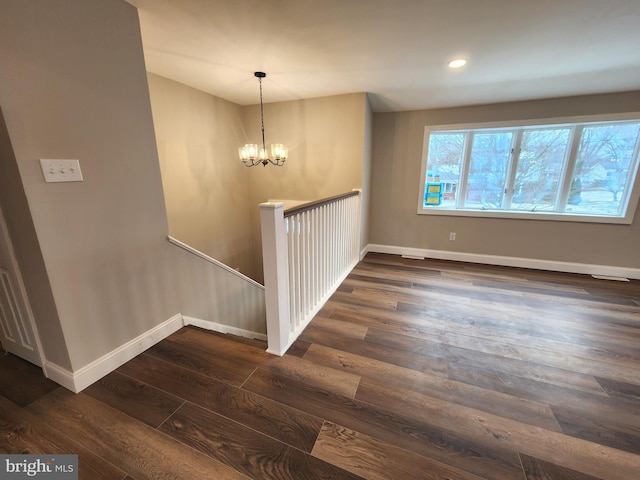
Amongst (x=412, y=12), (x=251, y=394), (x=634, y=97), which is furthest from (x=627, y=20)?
(x=251, y=394)

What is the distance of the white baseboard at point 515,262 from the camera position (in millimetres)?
3224

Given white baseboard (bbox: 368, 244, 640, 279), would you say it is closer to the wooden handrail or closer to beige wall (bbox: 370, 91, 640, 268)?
beige wall (bbox: 370, 91, 640, 268)

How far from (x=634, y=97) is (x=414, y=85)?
8.26ft

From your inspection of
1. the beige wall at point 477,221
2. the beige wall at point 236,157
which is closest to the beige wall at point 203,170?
the beige wall at point 236,157

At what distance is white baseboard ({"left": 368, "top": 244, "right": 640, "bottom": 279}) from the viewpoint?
127 inches

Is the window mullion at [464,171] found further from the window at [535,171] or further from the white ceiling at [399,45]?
the white ceiling at [399,45]

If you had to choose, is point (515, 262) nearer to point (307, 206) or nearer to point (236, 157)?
point (307, 206)

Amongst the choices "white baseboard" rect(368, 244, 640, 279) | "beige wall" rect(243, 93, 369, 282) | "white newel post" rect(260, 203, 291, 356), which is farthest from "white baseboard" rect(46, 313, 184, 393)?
"white baseboard" rect(368, 244, 640, 279)

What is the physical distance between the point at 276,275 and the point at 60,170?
1285 millimetres

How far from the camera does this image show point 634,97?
2887mm

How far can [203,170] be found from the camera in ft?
10.8

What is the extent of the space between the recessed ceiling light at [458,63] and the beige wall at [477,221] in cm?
129

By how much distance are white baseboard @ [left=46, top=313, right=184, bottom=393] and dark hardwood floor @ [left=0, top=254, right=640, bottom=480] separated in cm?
5

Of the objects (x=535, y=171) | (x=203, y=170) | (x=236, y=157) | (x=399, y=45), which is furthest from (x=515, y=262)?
(x=203, y=170)
